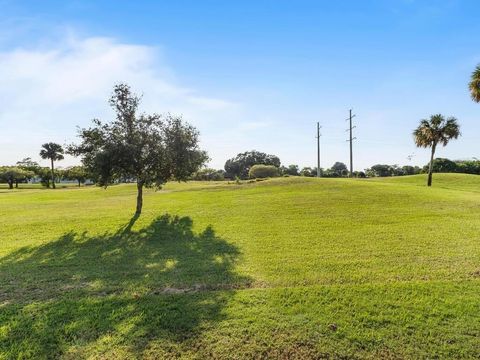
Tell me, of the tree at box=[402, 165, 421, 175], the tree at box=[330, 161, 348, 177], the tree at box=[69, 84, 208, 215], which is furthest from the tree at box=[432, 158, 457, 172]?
the tree at box=[69, 84, 208, 215]

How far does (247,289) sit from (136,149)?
12.1 meters

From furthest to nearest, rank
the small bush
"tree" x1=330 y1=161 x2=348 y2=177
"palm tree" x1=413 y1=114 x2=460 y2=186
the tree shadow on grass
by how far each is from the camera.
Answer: "tree" x1=330 y1=161 x2=348 y2=177
the small bush
"palm tree" x1=413 y1=114 x2=460 y2=186
the tree shadow on grass

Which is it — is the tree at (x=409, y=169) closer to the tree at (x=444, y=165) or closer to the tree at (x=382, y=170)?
the tree at (x=382, y=170)

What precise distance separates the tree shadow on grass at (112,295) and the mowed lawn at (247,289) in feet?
0.11

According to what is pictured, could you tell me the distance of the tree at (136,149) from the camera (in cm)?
1738

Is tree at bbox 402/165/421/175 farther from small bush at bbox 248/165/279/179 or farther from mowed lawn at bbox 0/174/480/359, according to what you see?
mowed lawn at bbox 0/174/480/359

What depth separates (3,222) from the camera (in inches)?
709

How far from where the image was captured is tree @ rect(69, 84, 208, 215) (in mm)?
17375

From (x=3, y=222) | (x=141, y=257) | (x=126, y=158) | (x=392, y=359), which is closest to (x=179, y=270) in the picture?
(x=141, y=257)

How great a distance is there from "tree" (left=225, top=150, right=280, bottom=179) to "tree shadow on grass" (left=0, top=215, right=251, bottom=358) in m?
84.2

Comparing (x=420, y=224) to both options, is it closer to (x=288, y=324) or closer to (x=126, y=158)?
(x=288, y=324)

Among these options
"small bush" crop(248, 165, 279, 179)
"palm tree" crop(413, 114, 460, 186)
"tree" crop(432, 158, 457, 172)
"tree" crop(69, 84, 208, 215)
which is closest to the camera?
"tree" crop(69, 84, 208, 215)

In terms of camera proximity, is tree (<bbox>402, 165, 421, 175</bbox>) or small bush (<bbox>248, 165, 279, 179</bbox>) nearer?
small bush (<bbox>248, 165, 279, 179</bbox>)

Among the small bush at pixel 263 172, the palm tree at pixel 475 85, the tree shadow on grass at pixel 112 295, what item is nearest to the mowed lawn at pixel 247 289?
the tree shadow on grass at pixel 112 295
